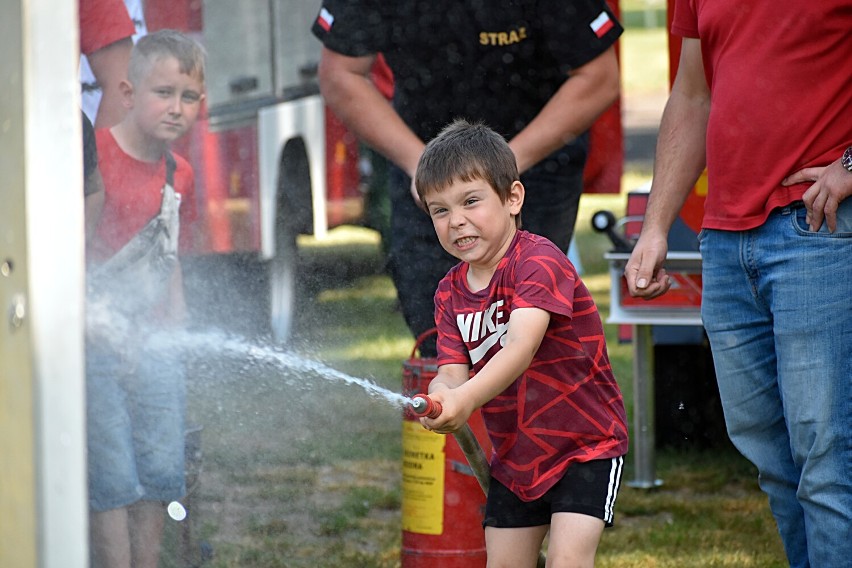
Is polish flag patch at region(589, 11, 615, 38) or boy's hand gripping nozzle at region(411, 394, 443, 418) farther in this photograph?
polish flag patch at region(589, 11, 615, 38)

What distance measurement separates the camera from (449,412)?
2365 millimetres

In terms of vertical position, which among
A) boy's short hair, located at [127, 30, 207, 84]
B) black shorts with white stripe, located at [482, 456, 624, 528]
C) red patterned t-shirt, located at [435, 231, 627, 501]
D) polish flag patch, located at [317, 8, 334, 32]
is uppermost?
polish flag patch, located at [317, 8, 334, 32]

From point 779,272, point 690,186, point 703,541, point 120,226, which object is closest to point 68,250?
point 120,226

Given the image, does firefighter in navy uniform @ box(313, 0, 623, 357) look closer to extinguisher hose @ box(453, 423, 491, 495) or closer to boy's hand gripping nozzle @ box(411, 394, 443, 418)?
extinguisher hose @ box(453, 423, 491, 495)

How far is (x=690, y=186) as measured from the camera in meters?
3.06

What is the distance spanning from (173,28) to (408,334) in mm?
3096

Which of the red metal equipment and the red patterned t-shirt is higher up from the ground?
the red patterned t-shirt

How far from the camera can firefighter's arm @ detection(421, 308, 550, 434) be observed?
7.81ft

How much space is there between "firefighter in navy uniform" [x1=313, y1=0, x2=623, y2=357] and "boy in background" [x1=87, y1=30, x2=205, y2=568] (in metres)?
0.55

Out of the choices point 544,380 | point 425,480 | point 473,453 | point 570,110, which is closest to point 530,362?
point 544,380

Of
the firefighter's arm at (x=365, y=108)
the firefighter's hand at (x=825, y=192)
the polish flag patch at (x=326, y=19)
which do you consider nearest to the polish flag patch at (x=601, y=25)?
the firefighter's arm at (x=365, y=108)

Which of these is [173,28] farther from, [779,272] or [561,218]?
[779,272]

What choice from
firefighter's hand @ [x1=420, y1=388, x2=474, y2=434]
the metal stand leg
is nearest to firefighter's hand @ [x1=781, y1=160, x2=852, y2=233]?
firefighter's hand @ [x1=420, y1=388, x2=474, y2=434]

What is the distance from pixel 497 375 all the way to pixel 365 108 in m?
1.35
